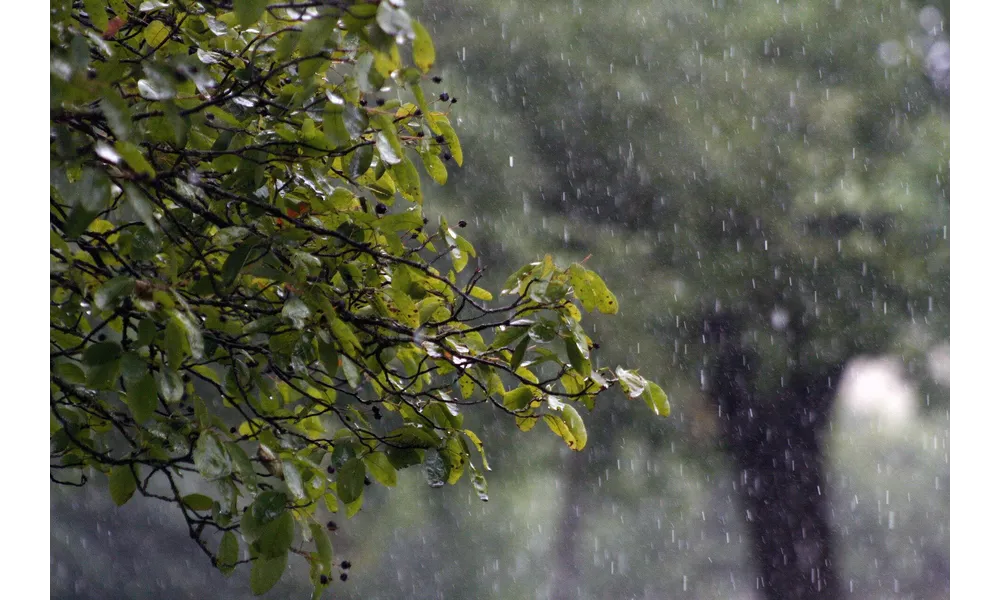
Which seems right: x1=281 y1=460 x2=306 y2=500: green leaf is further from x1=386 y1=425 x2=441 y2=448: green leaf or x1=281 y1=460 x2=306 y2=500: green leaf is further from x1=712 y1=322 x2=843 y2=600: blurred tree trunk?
x1=712 y1=322 x2=843 y2=600: blurred tree trunk

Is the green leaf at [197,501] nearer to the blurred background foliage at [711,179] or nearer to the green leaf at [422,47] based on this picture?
the green leaf at [422,47]

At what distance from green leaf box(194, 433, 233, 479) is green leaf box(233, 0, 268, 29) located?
1.33 ft

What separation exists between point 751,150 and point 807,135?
28 centimetres

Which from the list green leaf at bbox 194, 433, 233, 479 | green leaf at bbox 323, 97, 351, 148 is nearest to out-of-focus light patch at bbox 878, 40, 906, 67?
green leaf at bbox 323, 97, 351, 148

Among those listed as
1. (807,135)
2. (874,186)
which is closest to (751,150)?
(807,135)

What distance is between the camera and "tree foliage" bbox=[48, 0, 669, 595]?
2.79 ft

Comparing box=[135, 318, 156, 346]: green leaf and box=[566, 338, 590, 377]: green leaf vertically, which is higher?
box=[135, 318, 156, 346]: green leaf

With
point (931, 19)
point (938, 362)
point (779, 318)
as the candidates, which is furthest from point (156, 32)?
point (938, 362)

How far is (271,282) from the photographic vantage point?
3.84 ft

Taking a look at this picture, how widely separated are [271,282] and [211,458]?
1.08ft

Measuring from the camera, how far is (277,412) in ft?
4.52

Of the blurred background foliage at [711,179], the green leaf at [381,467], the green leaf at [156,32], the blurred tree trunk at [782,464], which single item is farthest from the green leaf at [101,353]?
the blurred tree trunk at [782,464]

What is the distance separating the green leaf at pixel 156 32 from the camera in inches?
44.6
